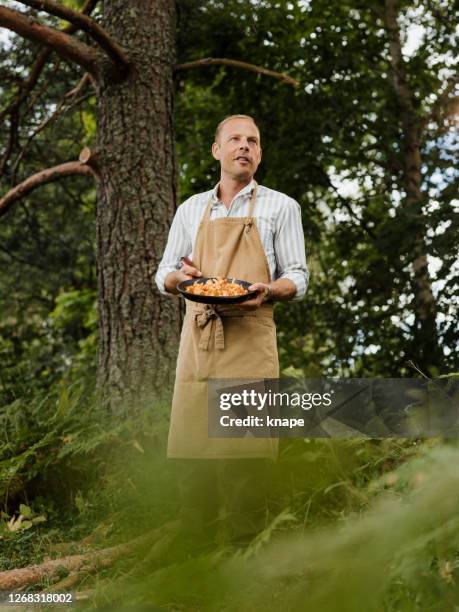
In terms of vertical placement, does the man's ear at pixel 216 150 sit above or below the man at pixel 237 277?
above

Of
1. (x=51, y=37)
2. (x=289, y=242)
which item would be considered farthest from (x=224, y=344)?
(x=51, y=37)

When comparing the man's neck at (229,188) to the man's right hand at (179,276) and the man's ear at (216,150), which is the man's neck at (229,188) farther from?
the man's right hand at (179,276)

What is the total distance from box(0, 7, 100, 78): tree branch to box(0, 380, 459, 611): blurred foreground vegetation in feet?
7.59

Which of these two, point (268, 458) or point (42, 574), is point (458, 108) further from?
point (42, 574)

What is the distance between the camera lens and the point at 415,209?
540 centimetres

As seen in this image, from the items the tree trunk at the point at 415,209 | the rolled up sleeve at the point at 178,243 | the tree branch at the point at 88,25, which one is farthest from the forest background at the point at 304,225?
the rolled up sleeve at the point at 178,243

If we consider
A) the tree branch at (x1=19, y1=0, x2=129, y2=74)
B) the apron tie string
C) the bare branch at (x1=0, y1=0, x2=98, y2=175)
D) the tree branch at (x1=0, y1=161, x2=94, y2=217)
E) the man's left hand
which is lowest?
the apron tie string

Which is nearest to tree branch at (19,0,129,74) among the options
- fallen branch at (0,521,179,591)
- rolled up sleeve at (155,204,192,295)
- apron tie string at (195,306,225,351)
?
rolled up sleeve at (155,204,192,295)

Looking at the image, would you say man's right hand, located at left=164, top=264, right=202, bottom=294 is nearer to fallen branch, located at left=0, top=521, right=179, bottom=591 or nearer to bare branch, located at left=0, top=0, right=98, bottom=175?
fallen branch, located at left=0, top=521, right=179, bottom=591

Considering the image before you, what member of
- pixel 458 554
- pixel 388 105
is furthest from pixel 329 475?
pixel 388 105

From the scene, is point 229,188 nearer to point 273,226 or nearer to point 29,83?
point 273,226

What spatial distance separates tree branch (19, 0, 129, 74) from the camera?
13.9 feet

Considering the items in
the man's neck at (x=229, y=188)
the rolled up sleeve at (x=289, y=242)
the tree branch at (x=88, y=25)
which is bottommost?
the rolled up sleeve at (x=289, y=242)

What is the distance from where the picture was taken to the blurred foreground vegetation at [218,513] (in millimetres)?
574
